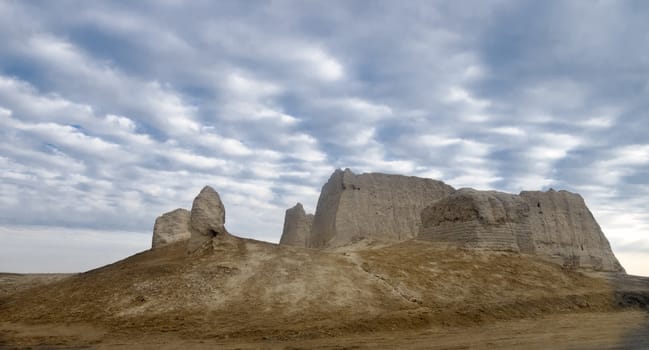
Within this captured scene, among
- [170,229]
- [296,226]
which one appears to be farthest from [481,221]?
[296,226]

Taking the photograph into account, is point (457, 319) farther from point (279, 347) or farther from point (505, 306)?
point (279, 347)

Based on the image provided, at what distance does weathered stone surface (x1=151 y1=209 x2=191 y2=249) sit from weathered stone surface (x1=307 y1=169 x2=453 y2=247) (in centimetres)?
880

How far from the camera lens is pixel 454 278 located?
53.7 feet

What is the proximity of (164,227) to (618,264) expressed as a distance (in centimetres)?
3358

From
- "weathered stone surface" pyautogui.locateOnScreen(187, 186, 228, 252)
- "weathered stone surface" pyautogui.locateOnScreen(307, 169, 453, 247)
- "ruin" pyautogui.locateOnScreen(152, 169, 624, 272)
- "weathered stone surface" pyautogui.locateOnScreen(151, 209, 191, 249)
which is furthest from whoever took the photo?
"weathered stone surface" pyautogui.locateOnScreen(307, 169, 453, 247)

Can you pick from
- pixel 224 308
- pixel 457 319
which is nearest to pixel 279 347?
pixel 224 308

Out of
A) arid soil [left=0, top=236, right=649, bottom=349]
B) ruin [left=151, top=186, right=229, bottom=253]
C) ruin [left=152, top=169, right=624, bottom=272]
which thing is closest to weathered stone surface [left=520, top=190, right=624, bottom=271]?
ruin [left=152, top=169, right=624, bottom=272]

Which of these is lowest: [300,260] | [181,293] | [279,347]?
[279,347]

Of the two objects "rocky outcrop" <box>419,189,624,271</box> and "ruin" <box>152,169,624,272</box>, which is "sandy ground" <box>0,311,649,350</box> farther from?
"rocky outcrop" <box>419,189,624,271</box>

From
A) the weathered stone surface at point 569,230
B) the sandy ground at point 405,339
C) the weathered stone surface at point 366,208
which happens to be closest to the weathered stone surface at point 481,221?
the sandy ground at point 405,339

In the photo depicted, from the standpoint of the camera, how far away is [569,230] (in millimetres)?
36906

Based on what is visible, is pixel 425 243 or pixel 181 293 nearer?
pixel 181 293

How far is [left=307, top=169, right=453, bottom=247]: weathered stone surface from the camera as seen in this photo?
3073 centimetres

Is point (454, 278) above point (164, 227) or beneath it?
beneath
